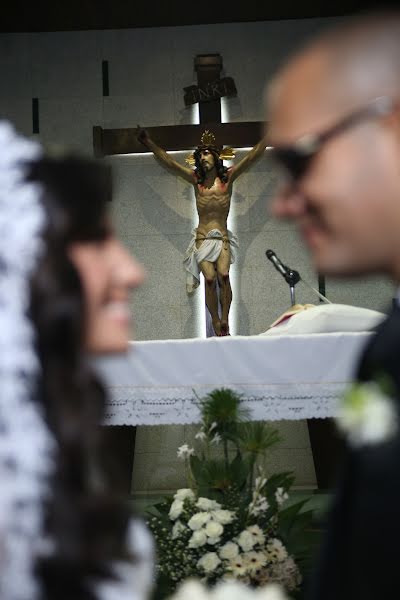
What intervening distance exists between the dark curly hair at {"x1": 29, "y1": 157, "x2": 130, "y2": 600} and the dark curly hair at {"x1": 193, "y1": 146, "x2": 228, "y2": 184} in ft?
27.3

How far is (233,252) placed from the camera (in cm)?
989

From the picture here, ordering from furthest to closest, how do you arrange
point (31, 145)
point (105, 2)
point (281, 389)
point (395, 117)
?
point (105, 2) → point (281, 389) → point (31, 145) → point (395, 117)

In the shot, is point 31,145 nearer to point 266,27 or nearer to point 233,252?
point 233,252

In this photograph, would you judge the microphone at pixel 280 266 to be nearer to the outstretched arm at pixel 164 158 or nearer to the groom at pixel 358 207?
the outstretched arm at pixel 164 158

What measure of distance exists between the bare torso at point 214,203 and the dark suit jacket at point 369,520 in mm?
8532

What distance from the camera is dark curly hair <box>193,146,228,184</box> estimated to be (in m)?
9.56

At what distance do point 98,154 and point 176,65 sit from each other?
2.02 meters

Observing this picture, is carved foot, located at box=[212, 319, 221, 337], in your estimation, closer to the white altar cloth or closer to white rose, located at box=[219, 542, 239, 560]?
the white altar cloth

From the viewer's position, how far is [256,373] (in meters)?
4.05

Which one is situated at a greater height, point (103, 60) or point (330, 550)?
point (103, 60)

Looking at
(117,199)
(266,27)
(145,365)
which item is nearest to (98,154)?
(117,199)

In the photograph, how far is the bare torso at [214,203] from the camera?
9.78 meters

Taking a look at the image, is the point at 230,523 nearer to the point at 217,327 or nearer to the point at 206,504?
the point at 206,504

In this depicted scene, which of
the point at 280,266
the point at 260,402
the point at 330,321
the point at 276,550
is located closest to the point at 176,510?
the point at 276,550
